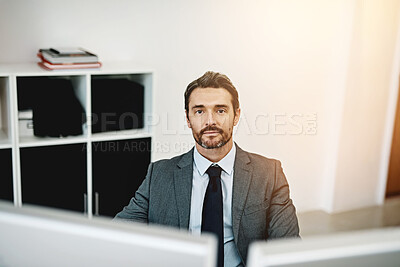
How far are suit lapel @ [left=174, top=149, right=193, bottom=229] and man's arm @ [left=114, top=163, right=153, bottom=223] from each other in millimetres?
126

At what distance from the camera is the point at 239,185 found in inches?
84.4

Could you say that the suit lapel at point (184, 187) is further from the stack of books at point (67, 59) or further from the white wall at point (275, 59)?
the stack of books at point (67, 59)

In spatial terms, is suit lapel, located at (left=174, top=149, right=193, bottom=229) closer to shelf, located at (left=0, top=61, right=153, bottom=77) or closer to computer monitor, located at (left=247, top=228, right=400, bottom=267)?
shelf, located at (left=0, top=61, right=153, bottom=77)

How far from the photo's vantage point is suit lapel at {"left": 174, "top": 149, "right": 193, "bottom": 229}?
212 centimetres

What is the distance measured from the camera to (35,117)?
270 centimetres

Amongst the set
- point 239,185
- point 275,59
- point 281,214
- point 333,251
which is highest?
point 275,59

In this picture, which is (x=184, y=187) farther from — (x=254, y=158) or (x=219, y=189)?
(x=254, y=158)

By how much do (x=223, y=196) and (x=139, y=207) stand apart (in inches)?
13.1

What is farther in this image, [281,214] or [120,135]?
[120,135]

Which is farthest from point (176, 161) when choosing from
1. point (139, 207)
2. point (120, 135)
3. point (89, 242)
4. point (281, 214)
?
point (89, 242)

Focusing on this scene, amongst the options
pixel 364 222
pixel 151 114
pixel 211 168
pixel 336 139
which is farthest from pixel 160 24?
Answer: pixel 364 222

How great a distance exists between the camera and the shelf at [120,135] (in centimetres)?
281

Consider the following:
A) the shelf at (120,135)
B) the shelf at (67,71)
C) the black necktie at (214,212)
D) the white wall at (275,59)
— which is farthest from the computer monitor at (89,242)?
the shelf at (120,135)

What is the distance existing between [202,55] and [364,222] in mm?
1781
